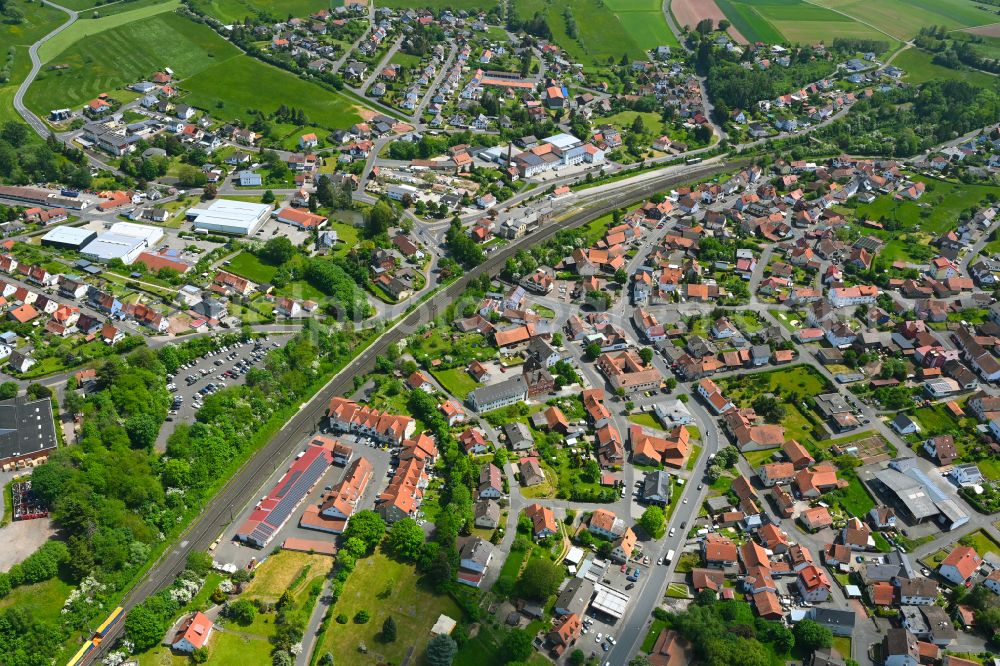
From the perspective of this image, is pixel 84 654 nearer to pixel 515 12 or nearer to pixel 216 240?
pixel 216 240

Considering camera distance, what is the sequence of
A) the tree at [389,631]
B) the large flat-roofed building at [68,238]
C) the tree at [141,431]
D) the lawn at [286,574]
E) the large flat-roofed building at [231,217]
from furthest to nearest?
the large flat-roofed building at [231,217] < the large flat-roofed building at [68,238] < the tree at [141,431] < the lawn at [286,574] < the tree at [389,631]

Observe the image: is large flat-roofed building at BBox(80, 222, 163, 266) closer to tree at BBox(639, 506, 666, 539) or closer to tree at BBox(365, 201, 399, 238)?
tree at BBox(365, 201, 399, 238)

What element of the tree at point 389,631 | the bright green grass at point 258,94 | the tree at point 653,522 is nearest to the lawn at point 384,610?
the tree at point 389,631

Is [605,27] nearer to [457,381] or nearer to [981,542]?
[457,381]

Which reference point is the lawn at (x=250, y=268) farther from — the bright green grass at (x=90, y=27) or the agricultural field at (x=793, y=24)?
the agricultural field at (x=793, y=24)

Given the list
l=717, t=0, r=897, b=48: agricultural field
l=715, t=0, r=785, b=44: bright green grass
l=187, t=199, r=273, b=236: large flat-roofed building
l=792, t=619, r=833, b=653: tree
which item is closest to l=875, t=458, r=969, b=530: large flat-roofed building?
l=792, t=619, r=833, b=653: tree

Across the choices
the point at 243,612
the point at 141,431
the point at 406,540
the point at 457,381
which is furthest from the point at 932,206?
the point at 141,431

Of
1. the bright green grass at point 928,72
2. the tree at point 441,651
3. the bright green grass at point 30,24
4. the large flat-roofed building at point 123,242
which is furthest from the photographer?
the bright green grass at point 928,72
